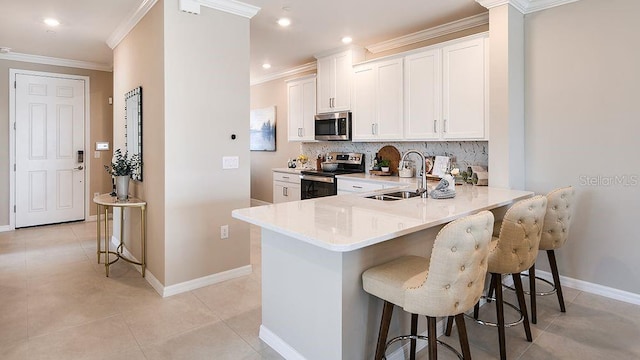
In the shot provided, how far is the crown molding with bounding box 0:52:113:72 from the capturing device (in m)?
5.41

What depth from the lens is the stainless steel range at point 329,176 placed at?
16.2 ft

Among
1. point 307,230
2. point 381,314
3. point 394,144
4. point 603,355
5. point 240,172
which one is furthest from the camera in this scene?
point 394,144

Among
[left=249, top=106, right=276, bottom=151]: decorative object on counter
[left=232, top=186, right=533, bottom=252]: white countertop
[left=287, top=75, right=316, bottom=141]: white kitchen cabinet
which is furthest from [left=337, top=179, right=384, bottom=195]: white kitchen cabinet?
[left=249, top=106, right=276, bottom=151]: decorative object on counter

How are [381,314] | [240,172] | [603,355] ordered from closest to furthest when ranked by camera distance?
[381,314] → [603,355] → [240,172]

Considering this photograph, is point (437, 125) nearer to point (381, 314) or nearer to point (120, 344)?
point (381, 314)

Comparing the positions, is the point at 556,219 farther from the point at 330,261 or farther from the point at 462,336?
the point at 330,261

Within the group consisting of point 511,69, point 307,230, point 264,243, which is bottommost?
point 264,243

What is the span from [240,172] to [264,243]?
1.38m

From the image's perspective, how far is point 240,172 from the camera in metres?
3.58

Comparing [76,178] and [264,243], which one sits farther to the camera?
[76,178]

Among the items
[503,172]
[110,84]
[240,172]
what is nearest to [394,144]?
[503,172]

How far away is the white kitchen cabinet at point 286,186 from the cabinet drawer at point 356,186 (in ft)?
3.26

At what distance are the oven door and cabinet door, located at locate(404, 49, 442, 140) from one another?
3.83 ft

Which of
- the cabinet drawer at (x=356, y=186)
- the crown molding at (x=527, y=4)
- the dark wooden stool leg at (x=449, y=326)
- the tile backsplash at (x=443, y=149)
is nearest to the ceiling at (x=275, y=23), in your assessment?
the crown molding at (x=527, y=4)
